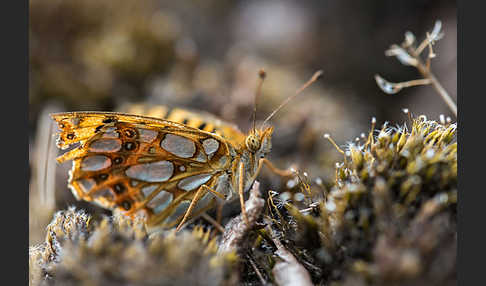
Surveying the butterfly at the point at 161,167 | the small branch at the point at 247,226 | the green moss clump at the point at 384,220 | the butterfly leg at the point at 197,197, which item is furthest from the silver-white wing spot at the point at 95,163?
the green moss clump at the point at 384,220

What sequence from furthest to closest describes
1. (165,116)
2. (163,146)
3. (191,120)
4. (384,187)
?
1. (165,116)
2. (191,120)
3. (163,146)
4. (384,187)

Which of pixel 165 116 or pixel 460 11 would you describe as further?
pixel 165 116

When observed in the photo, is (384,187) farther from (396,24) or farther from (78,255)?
(396,24)

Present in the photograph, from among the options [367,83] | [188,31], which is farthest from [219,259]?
[188,31]

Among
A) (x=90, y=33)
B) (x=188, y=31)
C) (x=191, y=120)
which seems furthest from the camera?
(x=188, y=31)

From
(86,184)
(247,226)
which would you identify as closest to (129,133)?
(86,184)

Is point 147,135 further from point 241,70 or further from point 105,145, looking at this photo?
point 241,70

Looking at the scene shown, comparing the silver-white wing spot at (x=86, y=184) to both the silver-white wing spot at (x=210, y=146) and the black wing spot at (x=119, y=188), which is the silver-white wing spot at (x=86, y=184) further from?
the silver-white wing spot at (x=210, y=146)

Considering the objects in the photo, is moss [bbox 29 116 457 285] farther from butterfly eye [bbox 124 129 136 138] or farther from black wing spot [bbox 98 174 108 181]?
butterfly eye [bbox 124 129 136 138]
